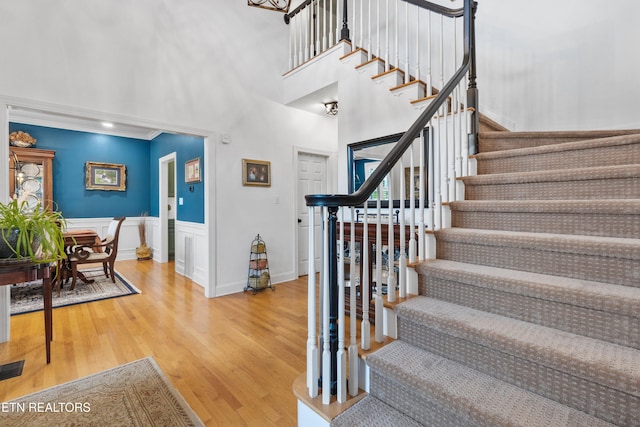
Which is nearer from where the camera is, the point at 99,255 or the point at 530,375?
the point at 530,375

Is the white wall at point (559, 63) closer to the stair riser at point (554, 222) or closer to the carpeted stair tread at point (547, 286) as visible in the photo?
the stair riser at point (554, 222)

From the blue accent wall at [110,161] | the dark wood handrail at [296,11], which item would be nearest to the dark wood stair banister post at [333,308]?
the blue accent wall at [110,161]

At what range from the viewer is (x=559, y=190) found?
5.68 ft

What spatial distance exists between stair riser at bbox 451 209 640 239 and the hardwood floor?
1497mm

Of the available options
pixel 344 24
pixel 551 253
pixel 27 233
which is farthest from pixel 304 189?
pixel 551 253

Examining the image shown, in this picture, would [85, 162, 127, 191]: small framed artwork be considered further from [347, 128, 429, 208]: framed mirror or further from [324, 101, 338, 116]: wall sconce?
[347, 128, 429, 208]: framed mirror

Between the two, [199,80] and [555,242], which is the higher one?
[199,80]

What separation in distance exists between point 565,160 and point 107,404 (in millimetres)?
3071

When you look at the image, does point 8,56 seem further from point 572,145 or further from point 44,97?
point 572,145

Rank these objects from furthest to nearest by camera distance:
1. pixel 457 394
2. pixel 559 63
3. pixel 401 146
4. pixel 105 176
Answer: pixel 105 176 < pixel 559 63 < pixel 401 146 < pixel 457 394

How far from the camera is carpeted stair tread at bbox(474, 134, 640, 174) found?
67.7 inches

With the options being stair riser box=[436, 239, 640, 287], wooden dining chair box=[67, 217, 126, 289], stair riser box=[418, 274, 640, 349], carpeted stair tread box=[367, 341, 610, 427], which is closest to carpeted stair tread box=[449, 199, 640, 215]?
stair riser box=[436, 239, 640, 287]

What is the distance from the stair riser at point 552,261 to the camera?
4.05 feet

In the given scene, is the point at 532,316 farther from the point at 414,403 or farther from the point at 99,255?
the point at 99,255
